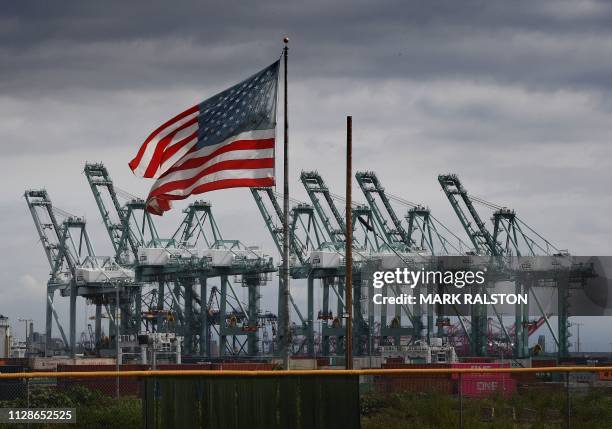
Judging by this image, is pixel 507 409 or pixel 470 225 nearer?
pixel 507 409

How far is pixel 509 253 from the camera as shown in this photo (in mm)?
107062

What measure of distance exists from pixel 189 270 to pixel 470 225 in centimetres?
2670

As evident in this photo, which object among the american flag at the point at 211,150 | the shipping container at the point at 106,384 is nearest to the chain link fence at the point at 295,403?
the shipping container at the point at 106,384

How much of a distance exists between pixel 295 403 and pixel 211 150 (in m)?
6.48

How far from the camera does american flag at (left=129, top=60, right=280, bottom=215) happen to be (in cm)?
2439

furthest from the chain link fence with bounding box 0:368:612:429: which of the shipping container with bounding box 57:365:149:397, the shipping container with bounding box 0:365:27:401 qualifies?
the shipping container with bounding box 57:365:149:397

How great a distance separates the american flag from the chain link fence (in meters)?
4.80

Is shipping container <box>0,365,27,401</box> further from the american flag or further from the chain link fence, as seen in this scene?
A: the american flag

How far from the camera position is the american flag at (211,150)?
24391 mm

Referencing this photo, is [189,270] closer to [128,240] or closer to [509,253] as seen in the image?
[128,240]

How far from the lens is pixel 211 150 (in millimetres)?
24641

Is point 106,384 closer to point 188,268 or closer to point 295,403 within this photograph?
point 295,403

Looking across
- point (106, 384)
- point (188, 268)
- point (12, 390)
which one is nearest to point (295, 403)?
point (12, 390)

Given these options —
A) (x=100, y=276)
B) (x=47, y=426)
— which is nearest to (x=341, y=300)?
Answer: (x=100, y=276)
